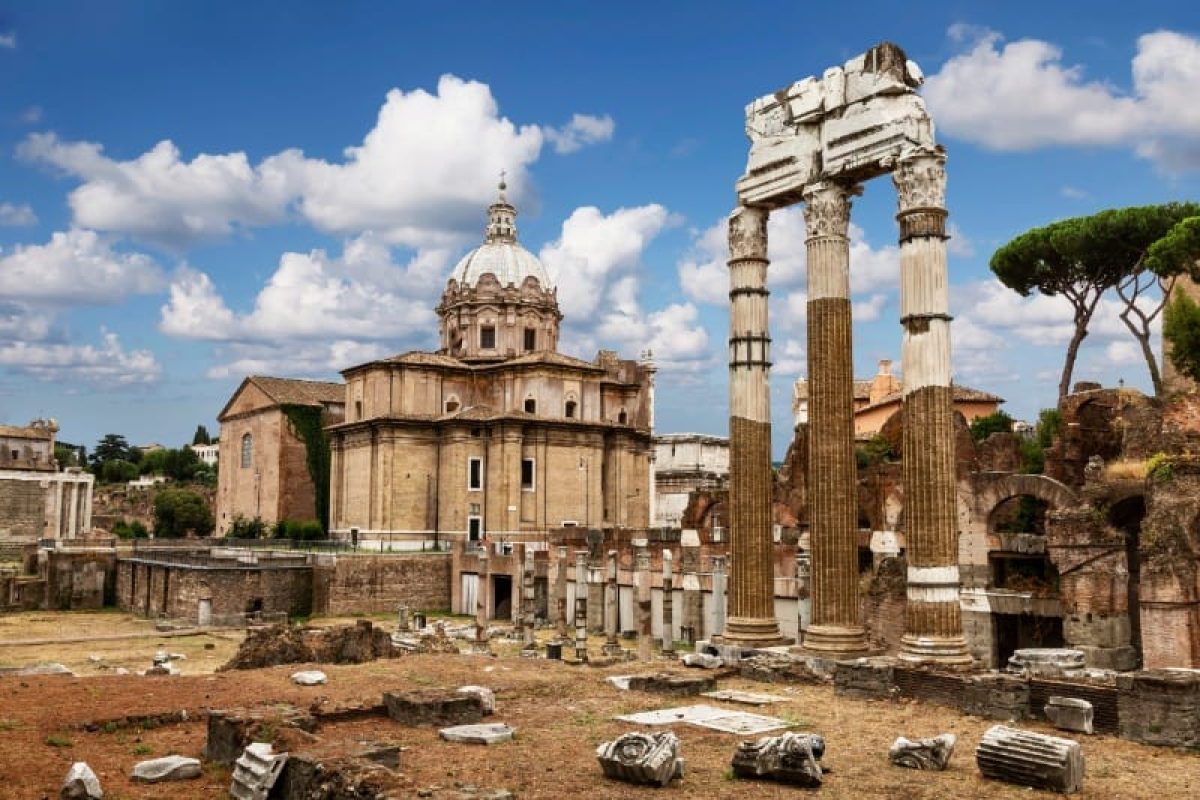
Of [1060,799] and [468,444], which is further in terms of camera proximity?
[468,444]

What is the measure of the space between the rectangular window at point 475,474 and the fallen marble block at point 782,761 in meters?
34.1

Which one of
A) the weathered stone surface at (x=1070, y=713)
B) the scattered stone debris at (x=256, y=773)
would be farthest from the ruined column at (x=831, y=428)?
the scattered stone debris at (x=256, y=773)

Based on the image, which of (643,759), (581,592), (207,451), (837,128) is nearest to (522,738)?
(643,759)

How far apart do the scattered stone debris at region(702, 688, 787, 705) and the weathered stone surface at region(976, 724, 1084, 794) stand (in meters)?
3.85

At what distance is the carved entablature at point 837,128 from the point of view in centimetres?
1415

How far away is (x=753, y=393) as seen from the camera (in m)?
16.1

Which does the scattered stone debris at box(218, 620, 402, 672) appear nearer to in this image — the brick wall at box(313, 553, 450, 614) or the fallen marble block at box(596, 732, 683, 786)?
the fallen marble block at box(596, 732, 683, 786)

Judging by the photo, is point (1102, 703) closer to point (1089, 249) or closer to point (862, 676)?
point (862, 676)

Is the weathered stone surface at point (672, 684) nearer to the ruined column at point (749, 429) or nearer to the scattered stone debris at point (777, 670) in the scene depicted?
the scattered stone debris at point (777, 670)

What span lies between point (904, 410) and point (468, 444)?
98.6ft

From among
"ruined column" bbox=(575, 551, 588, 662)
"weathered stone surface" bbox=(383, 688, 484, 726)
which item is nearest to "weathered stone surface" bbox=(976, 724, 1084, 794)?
"weathered stone surface" bbox=(383, 688, 484, 726)

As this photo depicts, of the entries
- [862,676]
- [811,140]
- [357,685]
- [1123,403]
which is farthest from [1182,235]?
[357,685]

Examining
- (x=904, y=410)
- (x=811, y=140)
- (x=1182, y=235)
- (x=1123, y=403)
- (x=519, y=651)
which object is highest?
(x=1182, y=235)

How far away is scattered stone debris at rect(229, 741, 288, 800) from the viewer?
7930 mm
